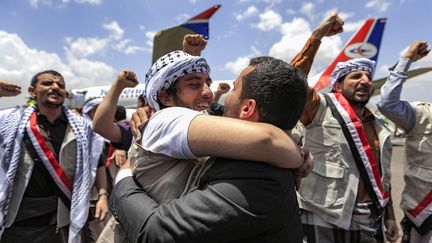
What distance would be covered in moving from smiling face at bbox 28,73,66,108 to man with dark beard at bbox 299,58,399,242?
2044 millimetres

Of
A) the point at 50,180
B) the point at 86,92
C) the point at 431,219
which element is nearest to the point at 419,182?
the point at 431,219

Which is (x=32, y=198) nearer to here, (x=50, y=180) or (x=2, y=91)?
(x=50, y=180)

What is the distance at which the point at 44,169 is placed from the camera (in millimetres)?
2533

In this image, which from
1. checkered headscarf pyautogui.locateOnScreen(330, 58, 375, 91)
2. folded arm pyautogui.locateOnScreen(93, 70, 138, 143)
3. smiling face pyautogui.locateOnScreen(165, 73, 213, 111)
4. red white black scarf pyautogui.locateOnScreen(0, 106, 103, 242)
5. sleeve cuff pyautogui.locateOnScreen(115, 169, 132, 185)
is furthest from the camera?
checkered headscarf pyautogui.locateOnScreen(330, 58, 375, 91)

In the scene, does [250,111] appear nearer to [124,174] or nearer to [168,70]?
[168,70]

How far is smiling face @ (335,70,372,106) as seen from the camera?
9.23 ft

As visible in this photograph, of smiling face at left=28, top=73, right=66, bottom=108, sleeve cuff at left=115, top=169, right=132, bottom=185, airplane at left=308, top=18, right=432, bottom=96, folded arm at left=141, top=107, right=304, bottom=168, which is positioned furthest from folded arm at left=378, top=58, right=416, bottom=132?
airplane at left=308, top=18, right=432, bottom=96

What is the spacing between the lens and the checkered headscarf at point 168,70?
133 centimetres

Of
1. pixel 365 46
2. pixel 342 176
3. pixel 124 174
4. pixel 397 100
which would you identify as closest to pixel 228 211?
pixel 124 174

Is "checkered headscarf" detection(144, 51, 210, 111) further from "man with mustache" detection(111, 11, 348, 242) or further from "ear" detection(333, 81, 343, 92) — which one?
"ear" detection(333, 81, 343, 92)

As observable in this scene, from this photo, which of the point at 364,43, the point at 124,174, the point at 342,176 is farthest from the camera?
the point at 364,43

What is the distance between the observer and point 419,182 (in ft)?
9.46

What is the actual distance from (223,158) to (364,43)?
18319mm

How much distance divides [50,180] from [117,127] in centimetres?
67
